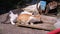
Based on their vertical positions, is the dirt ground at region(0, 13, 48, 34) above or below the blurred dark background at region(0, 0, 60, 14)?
below

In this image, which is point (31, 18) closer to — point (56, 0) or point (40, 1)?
point (40, 1)

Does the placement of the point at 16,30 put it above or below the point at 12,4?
below

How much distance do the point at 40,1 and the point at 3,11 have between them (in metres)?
1.59

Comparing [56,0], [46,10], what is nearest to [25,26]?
[46,10]

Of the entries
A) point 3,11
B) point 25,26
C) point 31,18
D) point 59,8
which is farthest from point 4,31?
point 59,8

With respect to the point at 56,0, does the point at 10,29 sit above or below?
below

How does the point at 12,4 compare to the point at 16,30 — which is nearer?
the point at 16,30

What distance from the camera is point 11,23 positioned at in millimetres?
5234

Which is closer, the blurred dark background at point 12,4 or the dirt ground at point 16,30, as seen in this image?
the dirt ground at point 16,30

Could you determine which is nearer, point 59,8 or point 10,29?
point 10,29

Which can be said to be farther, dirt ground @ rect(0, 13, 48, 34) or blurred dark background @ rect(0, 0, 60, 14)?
blurred dark background @ rect(0, 0, 60, 14)

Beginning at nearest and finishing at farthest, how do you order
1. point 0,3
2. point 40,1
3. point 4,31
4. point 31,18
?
point 4,31 < point 31,18 < point 40,1 < point 0,3

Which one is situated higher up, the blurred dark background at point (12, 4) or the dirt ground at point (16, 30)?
the blurred dark background at point (12, 4)

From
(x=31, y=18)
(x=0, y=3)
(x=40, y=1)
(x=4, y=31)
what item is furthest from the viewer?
(x=0, y=3)
